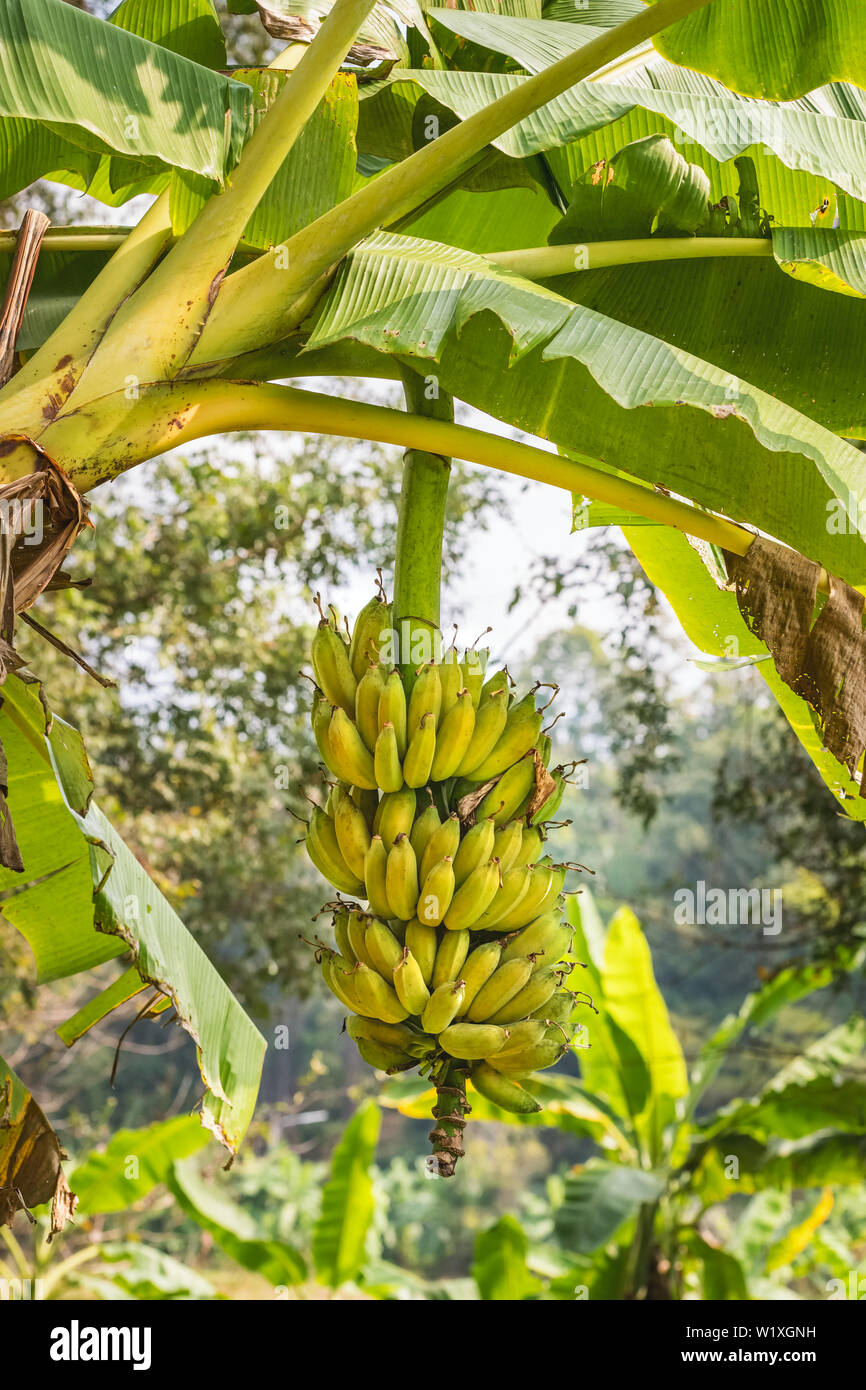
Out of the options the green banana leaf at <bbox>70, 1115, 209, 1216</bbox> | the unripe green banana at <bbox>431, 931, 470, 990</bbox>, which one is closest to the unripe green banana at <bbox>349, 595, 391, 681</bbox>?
the unripe green banana at <bbox>431, 931, 470, 990</bbox>

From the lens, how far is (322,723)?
46.9 inches

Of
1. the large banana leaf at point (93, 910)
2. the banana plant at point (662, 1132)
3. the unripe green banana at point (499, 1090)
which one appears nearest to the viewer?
the large banana leaf at point (93, 910)

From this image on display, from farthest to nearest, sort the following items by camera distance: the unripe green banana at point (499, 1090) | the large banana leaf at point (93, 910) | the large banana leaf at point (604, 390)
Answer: the unripe green banana at point (499, 1090), the large banana leaf at point (93, 910), the large banana leaf at point (604, 390)

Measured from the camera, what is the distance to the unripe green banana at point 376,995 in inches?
44.6

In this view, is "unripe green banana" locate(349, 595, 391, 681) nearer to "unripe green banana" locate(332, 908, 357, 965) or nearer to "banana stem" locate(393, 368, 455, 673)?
"banana stem" locate(393, 368, 455, 673)

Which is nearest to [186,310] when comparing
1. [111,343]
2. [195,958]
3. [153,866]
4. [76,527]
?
[111,343]

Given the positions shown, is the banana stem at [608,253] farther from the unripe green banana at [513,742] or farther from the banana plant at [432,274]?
the unripe green banana at [513,742]

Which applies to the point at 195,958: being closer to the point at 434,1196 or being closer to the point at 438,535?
the point at 438,535

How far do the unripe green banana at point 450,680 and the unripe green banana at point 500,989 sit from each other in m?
0.29

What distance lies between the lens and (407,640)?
3.84 feet

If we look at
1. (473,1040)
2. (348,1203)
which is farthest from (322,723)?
(348,1203)

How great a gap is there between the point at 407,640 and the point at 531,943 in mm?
373

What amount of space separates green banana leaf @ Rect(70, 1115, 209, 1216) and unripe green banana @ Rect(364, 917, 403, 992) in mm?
2984

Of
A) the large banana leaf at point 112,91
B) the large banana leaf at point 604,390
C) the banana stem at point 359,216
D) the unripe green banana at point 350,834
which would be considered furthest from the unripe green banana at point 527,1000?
the large banana leaf at point 112,91
